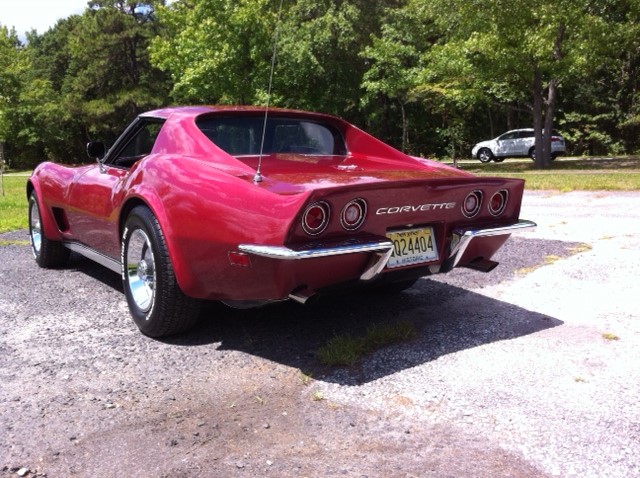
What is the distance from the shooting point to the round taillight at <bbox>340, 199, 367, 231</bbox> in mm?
3004

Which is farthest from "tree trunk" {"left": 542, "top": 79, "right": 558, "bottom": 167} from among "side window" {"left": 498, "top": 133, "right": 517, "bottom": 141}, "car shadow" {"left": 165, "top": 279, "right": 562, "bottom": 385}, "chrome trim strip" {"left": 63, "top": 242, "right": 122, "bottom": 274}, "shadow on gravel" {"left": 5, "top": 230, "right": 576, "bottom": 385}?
"chrome trim strip" {"left": 63, "top": 242, "right": 122, "bottom": 274}

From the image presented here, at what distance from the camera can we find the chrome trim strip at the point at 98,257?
414cm

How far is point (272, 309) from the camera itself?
4242 mm

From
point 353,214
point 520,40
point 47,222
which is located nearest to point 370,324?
point 353,214

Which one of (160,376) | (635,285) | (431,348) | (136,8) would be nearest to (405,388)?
(431,348)

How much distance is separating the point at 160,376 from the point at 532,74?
2099 cm

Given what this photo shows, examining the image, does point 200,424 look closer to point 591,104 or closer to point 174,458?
point 174,458

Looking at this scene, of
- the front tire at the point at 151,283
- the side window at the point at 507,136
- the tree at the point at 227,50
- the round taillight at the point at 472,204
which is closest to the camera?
the front tire at the point at 151,283

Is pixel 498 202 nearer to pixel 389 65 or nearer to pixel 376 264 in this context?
pixel 376 264

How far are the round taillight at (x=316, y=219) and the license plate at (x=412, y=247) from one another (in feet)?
1.50

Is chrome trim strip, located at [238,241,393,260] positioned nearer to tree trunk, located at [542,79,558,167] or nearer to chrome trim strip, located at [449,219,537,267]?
chrome trim strip, located at [449,219,537,267]

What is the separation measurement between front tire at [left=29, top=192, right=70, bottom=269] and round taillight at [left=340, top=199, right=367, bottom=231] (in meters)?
3.48

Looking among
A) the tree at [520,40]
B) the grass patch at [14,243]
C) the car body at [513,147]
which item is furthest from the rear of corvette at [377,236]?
the car body at [513,147]

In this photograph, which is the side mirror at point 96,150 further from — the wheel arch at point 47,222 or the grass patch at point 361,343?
the grass patch at point 361,343
